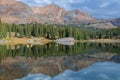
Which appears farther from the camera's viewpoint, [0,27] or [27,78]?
[0,27]

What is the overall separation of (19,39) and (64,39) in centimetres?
3594

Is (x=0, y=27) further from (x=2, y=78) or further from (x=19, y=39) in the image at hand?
(x=2, y=78)

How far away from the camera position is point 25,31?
18900 centimetres

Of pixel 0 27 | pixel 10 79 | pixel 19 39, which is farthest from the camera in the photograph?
pixel 19 39

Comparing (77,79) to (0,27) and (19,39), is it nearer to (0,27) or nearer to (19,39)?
(0,27)

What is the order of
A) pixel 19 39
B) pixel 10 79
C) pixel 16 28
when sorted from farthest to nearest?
pixel 16 28
pixel 19 39
pixel 10 79

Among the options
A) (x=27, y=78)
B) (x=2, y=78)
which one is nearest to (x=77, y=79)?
(x=27, y=78)

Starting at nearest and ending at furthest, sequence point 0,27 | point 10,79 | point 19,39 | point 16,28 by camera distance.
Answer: point 10,79
point 0,27
point 19,39
point 16,28

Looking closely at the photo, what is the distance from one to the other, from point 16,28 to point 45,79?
515 feet

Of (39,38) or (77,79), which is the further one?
(39,38)

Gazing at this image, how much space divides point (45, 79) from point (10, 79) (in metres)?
4.11

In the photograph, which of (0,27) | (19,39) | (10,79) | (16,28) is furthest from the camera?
(16,28)

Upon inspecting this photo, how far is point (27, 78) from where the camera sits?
108 ft

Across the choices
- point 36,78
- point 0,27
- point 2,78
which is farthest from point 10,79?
point 0,27
